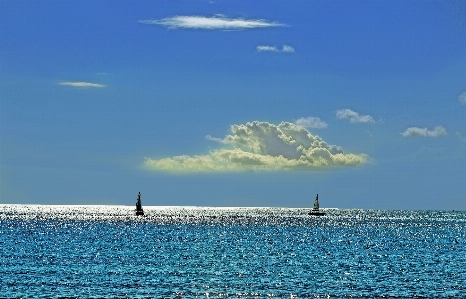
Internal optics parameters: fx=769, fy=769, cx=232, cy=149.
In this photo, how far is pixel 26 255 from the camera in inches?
3807

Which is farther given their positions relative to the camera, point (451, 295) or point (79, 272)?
point (79, 272)

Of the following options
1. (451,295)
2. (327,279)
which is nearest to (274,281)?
(327,279)

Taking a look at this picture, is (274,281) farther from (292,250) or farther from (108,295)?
(292,250)

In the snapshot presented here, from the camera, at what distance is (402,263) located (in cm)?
9419

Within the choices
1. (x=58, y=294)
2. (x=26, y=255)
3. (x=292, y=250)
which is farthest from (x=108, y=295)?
(x=292, y=250)

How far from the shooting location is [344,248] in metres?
119

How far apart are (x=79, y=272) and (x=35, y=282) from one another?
8.91 meters

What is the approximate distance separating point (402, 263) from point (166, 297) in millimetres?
42700

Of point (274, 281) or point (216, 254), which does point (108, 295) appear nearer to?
point (274, 281)

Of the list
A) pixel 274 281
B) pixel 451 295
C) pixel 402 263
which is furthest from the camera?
pixel 402 263

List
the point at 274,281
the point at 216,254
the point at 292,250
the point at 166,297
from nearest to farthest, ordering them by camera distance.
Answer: the point at 166,297, the point at 274,281, the point at 216,254, the point at 292,250

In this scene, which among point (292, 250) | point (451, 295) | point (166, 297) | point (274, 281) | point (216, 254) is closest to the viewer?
point (166, 297)

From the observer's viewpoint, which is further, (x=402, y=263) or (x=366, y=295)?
(x=402, y=263)

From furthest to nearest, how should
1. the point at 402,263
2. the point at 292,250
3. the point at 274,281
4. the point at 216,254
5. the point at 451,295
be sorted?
the point at 292,250 < the point at 216,254 < the point at 402,263 < the point at 274,281 < the point at 451,295
